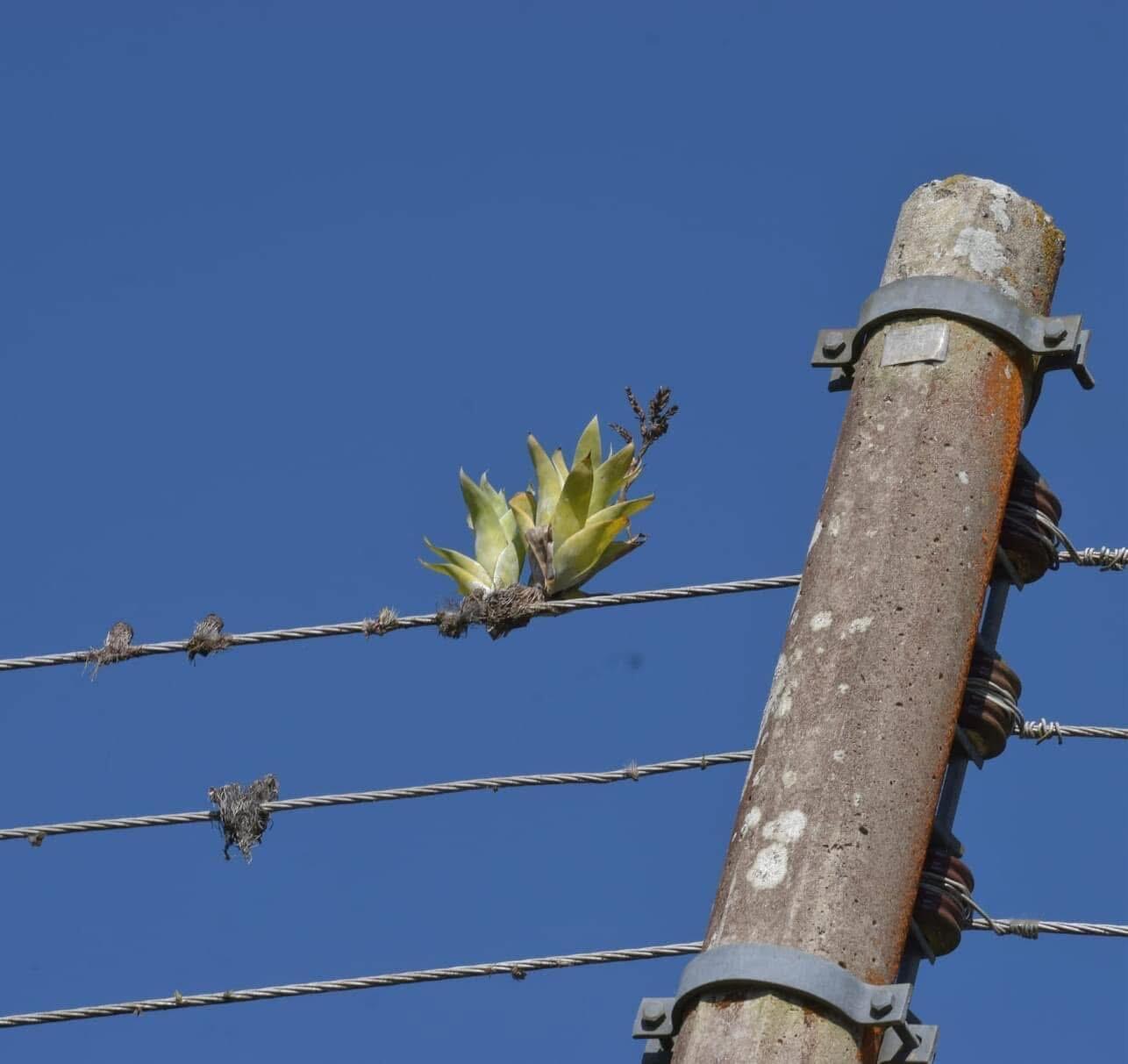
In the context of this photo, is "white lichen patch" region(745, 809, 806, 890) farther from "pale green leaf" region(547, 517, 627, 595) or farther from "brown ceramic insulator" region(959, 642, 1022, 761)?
"pale green leaf" region(547, 517, 627, 595)

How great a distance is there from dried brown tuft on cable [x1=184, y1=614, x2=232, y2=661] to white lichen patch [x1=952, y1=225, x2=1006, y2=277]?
2.17 metres

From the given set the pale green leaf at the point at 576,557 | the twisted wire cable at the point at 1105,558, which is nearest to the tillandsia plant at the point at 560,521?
the pale green leaf at the point at 576,557

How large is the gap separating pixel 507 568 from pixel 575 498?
25 centimetres

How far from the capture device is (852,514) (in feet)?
12.6

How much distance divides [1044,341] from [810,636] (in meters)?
0.75

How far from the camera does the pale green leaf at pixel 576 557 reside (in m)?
5.38

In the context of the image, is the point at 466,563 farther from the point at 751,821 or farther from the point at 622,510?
the point at 751,821

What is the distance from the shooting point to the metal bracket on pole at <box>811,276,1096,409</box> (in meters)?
3.97

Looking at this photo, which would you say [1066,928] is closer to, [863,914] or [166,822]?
[863,914]

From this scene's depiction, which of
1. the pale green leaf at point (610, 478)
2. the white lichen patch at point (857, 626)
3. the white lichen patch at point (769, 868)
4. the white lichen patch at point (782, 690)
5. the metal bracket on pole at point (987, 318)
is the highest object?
the pale green leaf at point (610, 478)

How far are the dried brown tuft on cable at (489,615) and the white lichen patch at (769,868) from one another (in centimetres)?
183

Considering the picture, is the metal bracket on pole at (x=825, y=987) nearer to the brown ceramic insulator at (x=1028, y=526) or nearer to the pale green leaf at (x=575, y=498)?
the brown ceramic insulator at (x=1028, y=526)

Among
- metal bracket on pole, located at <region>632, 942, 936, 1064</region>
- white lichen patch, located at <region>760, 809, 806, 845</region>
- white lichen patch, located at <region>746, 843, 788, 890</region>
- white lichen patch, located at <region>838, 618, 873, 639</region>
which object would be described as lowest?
metal bracket on pole, located at <region>632, 942, 936, 1064</region>

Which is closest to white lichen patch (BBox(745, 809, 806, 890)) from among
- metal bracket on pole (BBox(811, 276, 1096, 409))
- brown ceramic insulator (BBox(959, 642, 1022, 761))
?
brown ceramic insulator (BBox(959, 642, 1022, 761))
